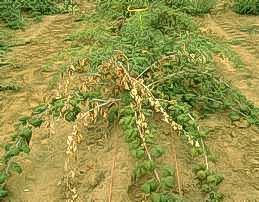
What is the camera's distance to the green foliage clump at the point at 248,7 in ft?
23.4

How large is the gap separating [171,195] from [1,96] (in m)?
2.26

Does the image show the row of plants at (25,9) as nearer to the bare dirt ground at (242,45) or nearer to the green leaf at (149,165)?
the bare dirt ground at (242,45)

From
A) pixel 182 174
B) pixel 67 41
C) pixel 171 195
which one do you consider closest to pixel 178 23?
pixel 67 41

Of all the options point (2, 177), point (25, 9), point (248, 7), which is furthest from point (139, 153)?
point (25, 9)

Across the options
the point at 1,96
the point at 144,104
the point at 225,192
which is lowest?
the point at 1,96

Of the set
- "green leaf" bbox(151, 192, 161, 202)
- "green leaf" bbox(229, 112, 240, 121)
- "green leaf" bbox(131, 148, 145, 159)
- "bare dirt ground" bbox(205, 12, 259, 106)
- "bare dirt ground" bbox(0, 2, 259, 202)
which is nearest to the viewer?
"green leaf" bbox(151, 192, 161, 202)

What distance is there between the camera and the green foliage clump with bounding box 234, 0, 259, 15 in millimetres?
7137

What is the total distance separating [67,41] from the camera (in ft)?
19.4

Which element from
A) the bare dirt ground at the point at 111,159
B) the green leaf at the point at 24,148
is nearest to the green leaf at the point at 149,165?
the bare dirt ground at the point at 111,159

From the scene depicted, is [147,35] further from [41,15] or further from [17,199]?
[41,15]

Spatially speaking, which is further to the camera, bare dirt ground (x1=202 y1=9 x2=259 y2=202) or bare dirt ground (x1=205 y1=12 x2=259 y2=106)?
bare dirt ground (x1=205 y1=12 x2=259 y2=106)

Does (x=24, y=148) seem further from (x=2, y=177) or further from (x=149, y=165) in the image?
(x=149, y=165)

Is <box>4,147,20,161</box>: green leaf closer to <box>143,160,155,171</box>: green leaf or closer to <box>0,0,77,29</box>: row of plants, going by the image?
<box>143,160,155,171</box>: green leaf

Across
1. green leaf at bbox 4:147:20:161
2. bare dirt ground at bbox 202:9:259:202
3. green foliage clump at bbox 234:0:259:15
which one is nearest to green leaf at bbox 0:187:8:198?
green leaf at bbox 4:147:20:161
